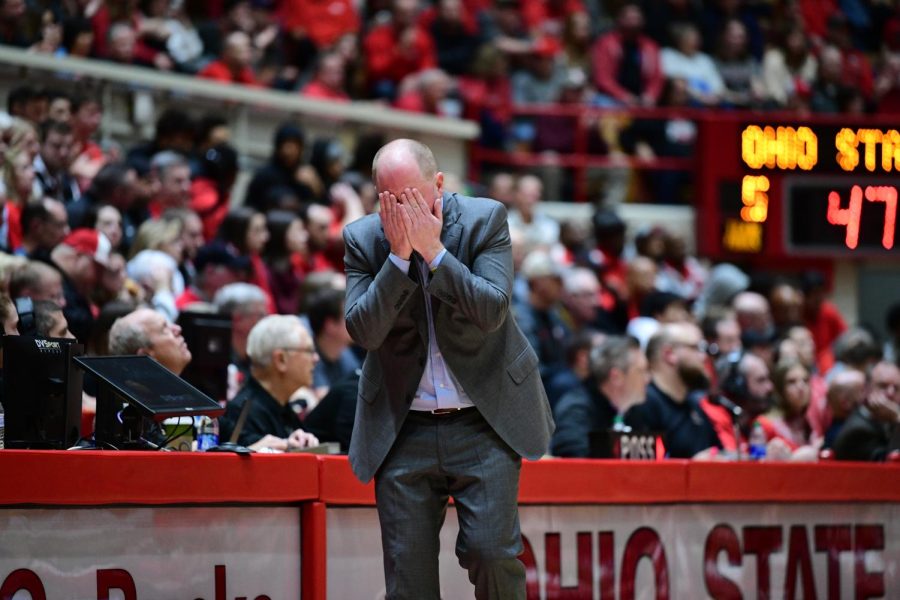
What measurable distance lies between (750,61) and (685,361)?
348 inches

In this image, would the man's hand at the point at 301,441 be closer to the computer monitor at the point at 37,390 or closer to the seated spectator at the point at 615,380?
the computer monitor at the point at 37,390

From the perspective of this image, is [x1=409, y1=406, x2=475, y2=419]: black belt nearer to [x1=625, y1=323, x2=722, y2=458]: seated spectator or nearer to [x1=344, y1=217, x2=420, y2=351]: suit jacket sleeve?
[x1=344, y1=217, x2=420, y2=351]: suit jacket sleeve

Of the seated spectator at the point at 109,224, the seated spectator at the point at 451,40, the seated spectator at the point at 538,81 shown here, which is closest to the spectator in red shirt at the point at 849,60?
the seated spectator at the point at 538,81

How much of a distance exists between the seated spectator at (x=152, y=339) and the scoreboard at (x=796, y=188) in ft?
23.2

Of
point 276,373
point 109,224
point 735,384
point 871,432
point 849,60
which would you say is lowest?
point 871,432

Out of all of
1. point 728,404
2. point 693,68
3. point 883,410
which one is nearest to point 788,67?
point 693,68

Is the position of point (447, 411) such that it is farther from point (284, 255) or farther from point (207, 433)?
point (284, 255)

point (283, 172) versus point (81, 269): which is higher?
point (283, 172)

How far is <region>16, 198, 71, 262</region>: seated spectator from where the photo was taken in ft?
27.7

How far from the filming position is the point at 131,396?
16.6 ft

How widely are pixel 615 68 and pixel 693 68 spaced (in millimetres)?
962

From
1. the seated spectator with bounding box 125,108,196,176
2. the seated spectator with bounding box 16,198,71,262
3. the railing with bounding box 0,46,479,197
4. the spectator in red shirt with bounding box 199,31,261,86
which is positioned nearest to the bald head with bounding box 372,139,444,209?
the seated spectator with bounding box 16,198,71,262

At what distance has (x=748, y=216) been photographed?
1333cm

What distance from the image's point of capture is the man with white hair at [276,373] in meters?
6.80
